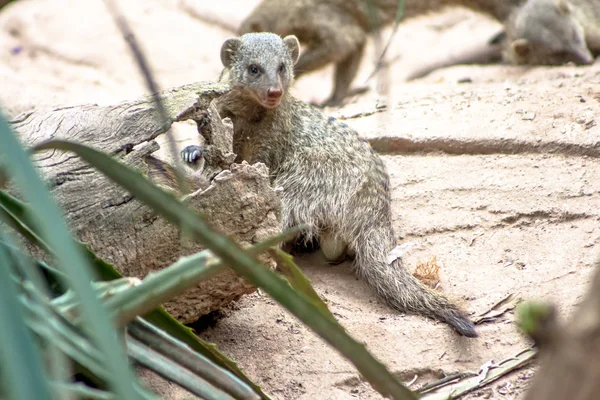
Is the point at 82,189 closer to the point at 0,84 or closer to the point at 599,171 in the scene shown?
the point at 599,171

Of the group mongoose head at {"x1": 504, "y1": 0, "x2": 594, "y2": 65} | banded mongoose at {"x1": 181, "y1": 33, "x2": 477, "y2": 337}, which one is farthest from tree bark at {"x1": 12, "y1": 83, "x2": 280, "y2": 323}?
mongoose head at {"x1": 504, "y1": 0, "x2": 594, "y2": 65}

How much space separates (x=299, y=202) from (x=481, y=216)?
66cm

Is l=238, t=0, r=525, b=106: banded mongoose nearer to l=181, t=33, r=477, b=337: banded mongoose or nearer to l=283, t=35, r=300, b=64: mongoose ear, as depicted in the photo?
l=283, t=35, r=300, b=64: mongoose ear

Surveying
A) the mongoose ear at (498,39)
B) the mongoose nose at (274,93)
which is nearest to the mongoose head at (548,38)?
the mongoose ear at (498,39)

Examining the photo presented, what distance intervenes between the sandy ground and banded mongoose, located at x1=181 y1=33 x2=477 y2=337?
0.09m

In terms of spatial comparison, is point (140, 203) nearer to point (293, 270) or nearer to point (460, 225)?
point (293, 270)

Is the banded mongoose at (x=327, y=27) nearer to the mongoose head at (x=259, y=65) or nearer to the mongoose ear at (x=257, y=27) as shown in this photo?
the mongoose ear at (x=257, y=27)

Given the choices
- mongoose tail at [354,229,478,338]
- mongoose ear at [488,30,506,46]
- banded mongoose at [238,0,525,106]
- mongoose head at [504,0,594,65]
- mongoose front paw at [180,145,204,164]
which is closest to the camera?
mongoose tail at [354,229,478,338]

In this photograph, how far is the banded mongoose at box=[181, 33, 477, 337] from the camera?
2.43 metres

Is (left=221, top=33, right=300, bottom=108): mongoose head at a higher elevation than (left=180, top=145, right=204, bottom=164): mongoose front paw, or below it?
higher

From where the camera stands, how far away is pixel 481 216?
104 inches

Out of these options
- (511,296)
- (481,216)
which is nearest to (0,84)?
(481,216)

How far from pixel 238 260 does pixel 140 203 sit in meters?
1.17

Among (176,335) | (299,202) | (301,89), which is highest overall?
(176,335)
